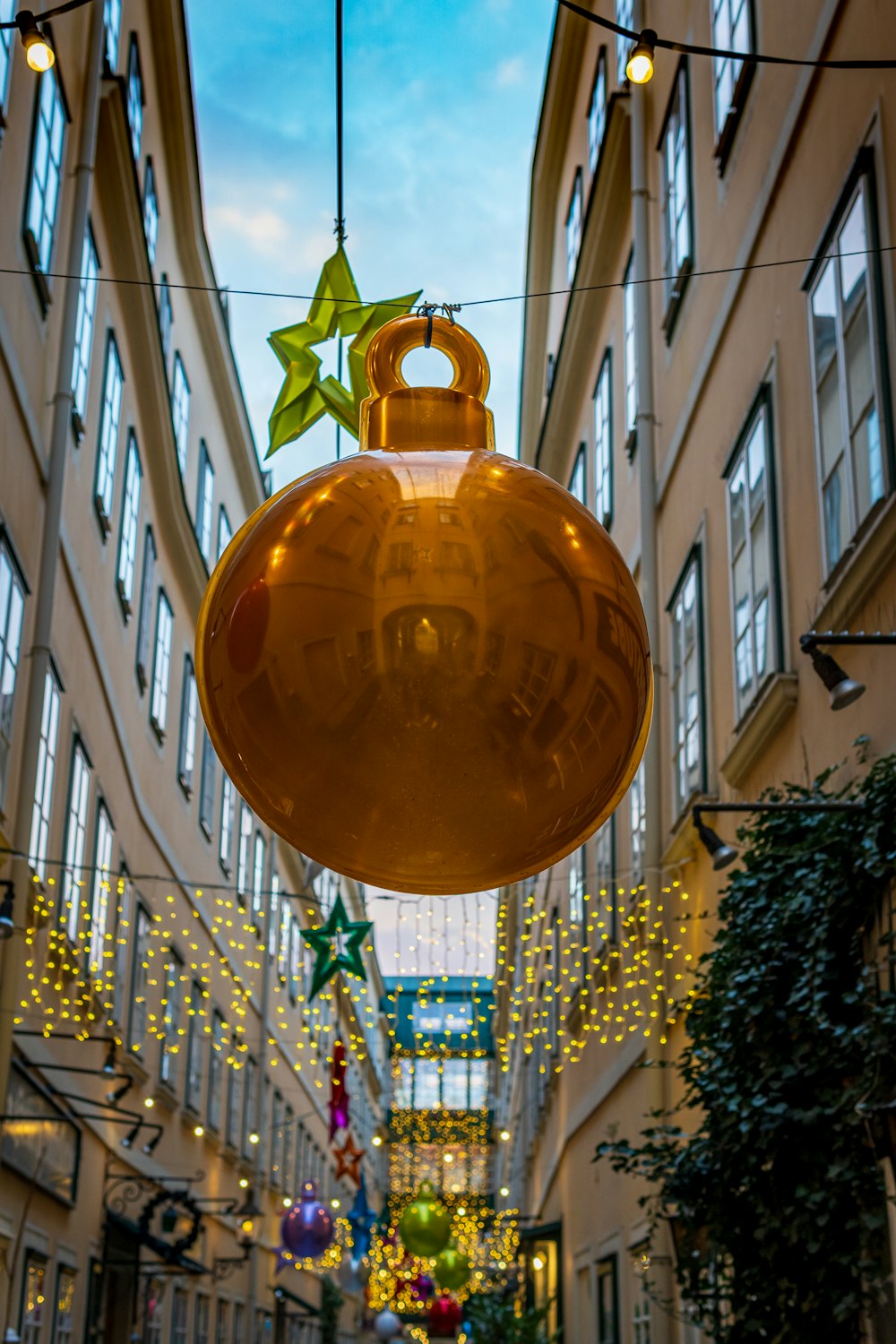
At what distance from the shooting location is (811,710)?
7.08 metres

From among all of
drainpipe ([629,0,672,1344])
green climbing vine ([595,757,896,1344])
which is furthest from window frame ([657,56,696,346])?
green climbing vine ([595,757,896,1344])

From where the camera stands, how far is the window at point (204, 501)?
69.9 feet

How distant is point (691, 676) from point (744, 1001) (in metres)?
3.99

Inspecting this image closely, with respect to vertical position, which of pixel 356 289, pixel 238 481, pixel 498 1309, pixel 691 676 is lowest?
pixel 498 1309

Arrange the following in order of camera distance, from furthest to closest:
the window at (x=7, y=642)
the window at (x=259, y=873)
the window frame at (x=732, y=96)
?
the window at (x=259, y=873), the window at (x=7, y=642), the window frame at (x=732, y=96)

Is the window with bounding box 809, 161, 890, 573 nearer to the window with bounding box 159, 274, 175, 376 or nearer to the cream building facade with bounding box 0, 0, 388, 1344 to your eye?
the cream building facade with bounding box 0, 0, 388, 1344

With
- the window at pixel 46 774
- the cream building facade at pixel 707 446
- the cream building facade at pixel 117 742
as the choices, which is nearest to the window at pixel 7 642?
the cream building facade at pixel 117 742

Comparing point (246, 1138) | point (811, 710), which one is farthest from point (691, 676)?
point (246, 1138)

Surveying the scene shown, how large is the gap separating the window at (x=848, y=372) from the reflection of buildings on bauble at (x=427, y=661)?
184 inches

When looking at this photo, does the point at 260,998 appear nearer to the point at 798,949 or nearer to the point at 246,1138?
the point at 246,1138

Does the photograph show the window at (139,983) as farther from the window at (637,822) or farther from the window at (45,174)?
the window at (45,174)

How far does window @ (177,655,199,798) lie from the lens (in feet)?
65.5

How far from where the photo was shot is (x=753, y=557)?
27.9 feet

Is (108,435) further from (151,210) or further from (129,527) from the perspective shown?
(151,210)
